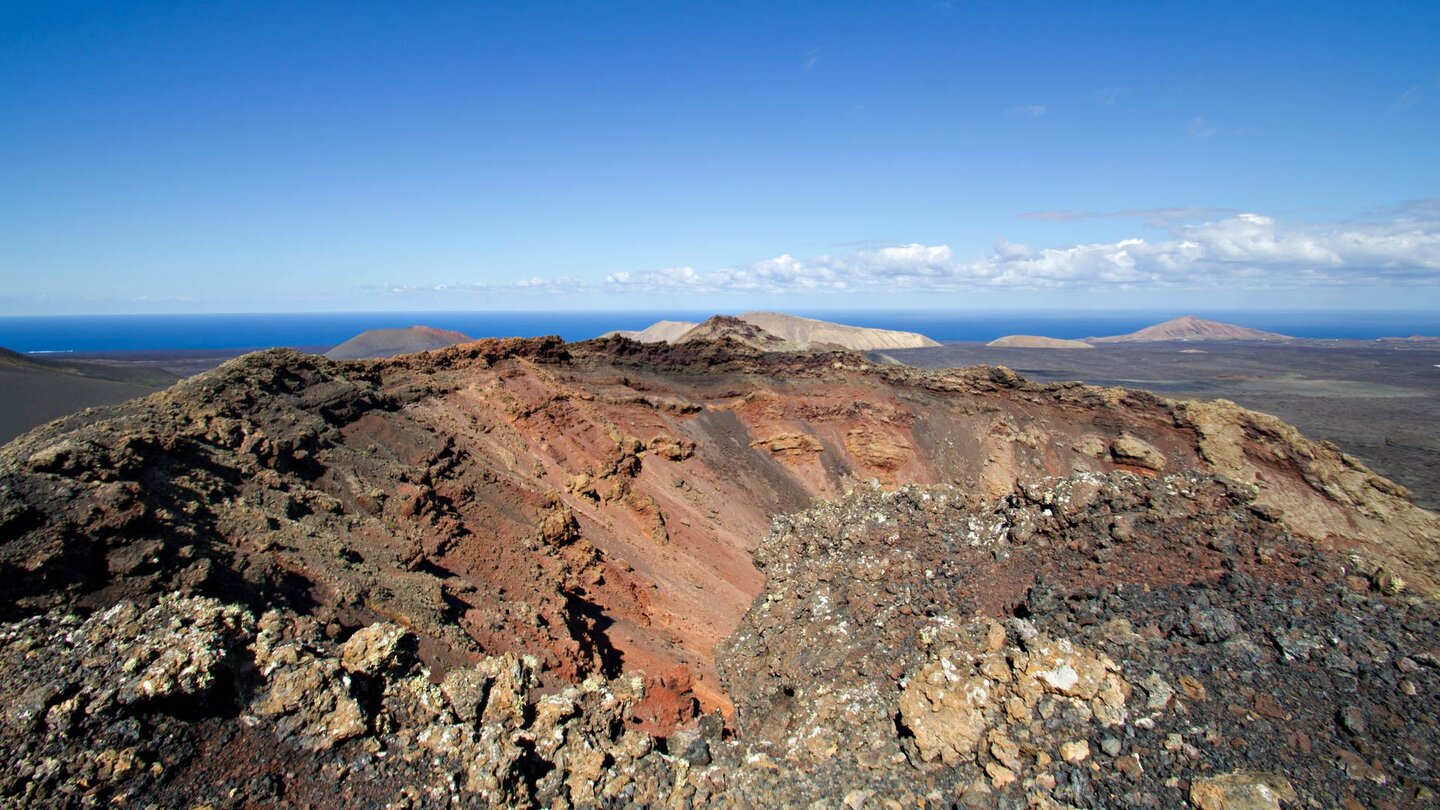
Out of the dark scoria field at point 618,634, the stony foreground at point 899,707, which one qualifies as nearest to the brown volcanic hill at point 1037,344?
the dark scoria field at point 618,634

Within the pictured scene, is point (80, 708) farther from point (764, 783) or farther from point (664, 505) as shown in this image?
point (664, 505)

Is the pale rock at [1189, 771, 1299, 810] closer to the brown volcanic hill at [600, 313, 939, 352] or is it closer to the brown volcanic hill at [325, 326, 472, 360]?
the brown volcanic hill at [325, 326, 472, 360]

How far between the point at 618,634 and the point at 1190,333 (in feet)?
540

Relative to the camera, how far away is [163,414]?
10.9m

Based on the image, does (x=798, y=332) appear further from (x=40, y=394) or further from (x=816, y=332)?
(x=40, y=394)

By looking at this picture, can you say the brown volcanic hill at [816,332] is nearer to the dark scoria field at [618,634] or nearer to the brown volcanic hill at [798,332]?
the brown volcanic hill at [798,332]

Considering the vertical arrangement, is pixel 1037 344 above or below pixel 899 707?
above

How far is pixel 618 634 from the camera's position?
492 inches

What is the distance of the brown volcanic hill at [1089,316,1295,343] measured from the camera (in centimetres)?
13625

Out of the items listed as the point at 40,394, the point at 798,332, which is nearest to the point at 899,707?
the point at 40,394

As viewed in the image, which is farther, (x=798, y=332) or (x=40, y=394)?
(x=798, y=332)

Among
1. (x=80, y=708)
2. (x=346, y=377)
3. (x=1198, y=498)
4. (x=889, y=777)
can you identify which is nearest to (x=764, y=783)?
(x=889, y=777)

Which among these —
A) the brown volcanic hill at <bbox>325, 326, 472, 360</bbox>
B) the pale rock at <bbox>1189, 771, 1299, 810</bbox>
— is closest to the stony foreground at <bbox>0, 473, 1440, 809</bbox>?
the pale rock at <bbox>1189, 771, 1299, 810</bbox>

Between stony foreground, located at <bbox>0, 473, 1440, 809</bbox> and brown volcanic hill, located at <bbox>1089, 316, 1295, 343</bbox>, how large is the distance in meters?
142
